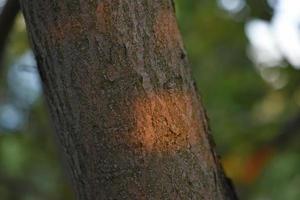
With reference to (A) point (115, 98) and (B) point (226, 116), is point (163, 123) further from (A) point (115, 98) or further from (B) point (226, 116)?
(B) point (226, 116)

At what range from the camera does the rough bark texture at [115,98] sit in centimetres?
110

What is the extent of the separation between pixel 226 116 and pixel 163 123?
2747mm

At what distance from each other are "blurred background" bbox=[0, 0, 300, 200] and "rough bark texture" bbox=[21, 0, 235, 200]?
6.53 ft

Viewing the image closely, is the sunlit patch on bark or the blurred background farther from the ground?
the blurred background

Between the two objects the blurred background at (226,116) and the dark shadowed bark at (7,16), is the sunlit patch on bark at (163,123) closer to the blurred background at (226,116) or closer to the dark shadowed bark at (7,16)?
the dark shadowed bark at (7,16)

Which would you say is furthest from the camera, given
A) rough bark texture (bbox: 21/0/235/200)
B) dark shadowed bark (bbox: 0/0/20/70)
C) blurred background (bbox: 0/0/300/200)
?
blurred background (bbox: 0/0/300/200)

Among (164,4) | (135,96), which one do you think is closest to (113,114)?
(135,96)

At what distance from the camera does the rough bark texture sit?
3.62ft

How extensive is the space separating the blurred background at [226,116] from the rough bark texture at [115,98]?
1990mm

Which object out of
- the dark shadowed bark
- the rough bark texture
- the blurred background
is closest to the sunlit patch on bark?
the rough bark texture

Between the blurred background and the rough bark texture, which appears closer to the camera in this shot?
the rough bark texture

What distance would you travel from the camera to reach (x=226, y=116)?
12.6ft

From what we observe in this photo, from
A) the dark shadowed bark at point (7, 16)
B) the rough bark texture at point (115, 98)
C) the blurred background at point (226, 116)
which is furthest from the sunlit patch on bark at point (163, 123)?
the blurred background at point (226, 116)

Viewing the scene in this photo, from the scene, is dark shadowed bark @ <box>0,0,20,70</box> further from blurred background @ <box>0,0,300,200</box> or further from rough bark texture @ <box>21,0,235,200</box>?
blurred background @ <box>0,0,300,200</box>
